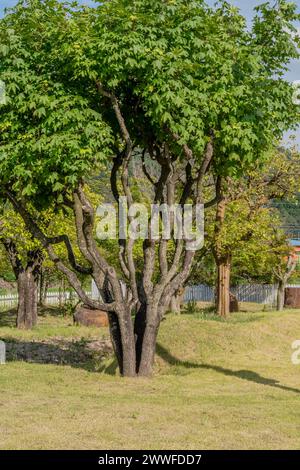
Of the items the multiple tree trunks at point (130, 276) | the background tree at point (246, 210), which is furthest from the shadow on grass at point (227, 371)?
the background tree at point (246, 210)

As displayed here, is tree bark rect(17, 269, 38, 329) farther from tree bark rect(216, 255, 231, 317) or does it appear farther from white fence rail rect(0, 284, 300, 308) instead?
white fence rail rect(0, 284, 300, 308)

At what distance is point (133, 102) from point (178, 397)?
21.4 feet

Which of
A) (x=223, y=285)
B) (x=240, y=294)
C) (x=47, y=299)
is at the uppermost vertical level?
(x=223, y=285)

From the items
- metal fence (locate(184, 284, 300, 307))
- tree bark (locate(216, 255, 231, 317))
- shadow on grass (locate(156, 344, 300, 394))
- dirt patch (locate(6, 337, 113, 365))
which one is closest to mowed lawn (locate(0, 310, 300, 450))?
shadow on grass (locate(156, 344, 300, 394))

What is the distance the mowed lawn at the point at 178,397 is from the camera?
30.5 ft

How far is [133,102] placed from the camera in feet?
50.8

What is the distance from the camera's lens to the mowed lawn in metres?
9.28

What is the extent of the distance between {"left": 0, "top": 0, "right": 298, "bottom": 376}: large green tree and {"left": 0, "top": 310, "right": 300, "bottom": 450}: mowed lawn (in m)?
1.68

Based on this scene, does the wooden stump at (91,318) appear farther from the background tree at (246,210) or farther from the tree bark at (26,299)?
the background tree at (246,210)

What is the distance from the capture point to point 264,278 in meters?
47.2

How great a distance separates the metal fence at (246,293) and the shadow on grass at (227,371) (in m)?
29.2

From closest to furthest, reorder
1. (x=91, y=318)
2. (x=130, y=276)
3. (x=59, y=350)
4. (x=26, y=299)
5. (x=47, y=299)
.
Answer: (x=130, y=276) < (x=59, y=350) < (x=26, y=299) < (x=91, y=318) < (x=47, y=299)

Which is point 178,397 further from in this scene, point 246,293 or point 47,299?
point 47,299

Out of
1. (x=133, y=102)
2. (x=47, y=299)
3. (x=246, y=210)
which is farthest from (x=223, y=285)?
(x=47, y=299)
